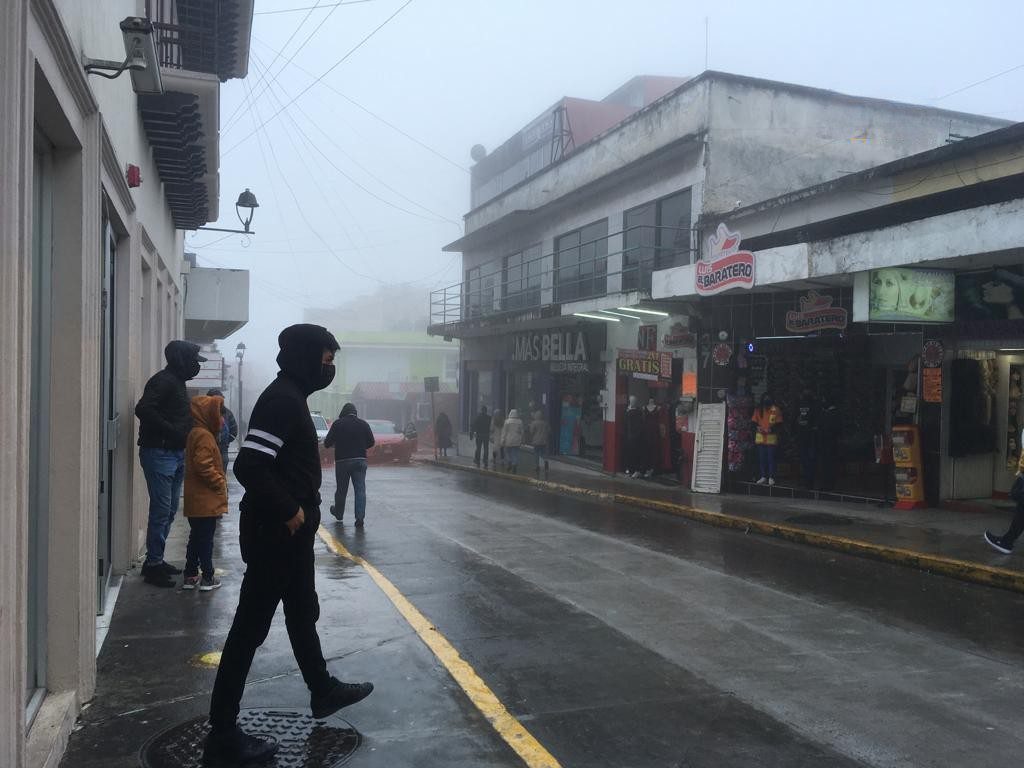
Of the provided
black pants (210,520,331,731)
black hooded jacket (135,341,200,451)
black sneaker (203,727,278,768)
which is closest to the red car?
black hooded jacket (135,341,200,451)

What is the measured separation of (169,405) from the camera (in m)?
7.05

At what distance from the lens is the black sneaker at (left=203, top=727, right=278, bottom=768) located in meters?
3.92

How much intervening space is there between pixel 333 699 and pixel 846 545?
797 centimetres

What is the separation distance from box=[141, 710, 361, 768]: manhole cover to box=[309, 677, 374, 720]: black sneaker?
0.09 metres

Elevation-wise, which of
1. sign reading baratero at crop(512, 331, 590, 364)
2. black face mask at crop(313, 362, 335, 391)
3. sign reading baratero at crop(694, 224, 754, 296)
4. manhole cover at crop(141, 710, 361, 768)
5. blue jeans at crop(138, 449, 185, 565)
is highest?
sign reading baratero at crop(694, 224, 754, 296)

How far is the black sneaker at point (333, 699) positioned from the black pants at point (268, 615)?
0.04m

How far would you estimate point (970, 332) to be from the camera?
1251 centimetres

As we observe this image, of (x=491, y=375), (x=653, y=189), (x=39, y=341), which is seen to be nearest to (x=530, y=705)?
(x=39, y=341)

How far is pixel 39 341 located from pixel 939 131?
1997 centimetres

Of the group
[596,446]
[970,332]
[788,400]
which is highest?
[970,332]

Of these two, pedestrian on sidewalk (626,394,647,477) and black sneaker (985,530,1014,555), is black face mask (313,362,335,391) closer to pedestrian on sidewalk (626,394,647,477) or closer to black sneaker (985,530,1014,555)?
black sneaker (985,530,1014,555)

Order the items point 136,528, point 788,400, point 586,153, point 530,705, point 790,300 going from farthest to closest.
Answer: point 586,153 < point 788,400 < point 790,300 < point 136,528 < point 530,705

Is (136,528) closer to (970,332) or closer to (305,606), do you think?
(305,606)

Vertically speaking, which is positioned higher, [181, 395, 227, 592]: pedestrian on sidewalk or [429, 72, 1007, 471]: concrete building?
[429, 72, 1007, 471]: concrete building
